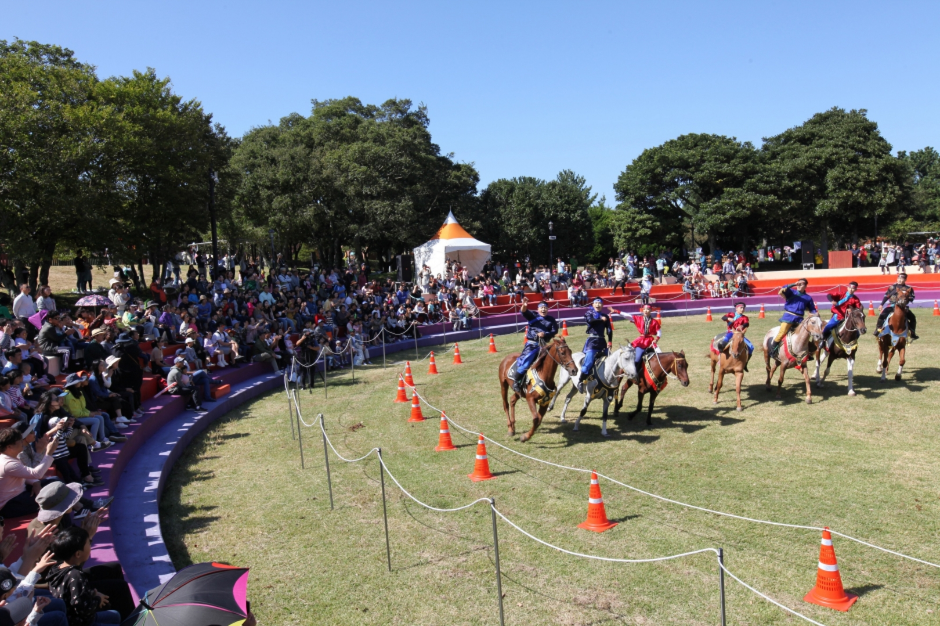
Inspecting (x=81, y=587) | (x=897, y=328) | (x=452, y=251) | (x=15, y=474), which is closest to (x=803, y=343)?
(x=897, y=328)

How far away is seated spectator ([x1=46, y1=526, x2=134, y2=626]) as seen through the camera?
15.5 ft

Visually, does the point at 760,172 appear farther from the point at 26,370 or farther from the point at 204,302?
the point at 26,370

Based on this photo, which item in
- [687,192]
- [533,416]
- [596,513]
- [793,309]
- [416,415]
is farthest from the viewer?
[687,192]

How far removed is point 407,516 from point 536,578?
2592 millimetres

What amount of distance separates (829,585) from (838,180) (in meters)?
49.4

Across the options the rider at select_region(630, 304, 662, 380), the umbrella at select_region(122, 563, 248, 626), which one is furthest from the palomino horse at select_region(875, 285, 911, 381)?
the umbrella at select_region(122, 563, 248, 626)

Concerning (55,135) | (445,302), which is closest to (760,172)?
(445,302)

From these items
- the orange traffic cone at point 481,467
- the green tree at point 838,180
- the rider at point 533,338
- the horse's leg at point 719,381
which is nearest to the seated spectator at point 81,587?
the orange traffic cone at point 481,467

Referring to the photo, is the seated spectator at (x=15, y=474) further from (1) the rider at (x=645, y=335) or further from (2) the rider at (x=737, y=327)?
(2) the rider at (x=737, y=327)

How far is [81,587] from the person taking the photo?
4.75 m

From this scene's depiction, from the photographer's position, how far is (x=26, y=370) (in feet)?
36.6

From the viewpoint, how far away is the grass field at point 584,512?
A: 6.75 meters

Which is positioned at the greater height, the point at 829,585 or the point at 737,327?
the point at 737,327

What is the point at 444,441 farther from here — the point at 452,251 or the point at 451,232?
the point at 451,232
